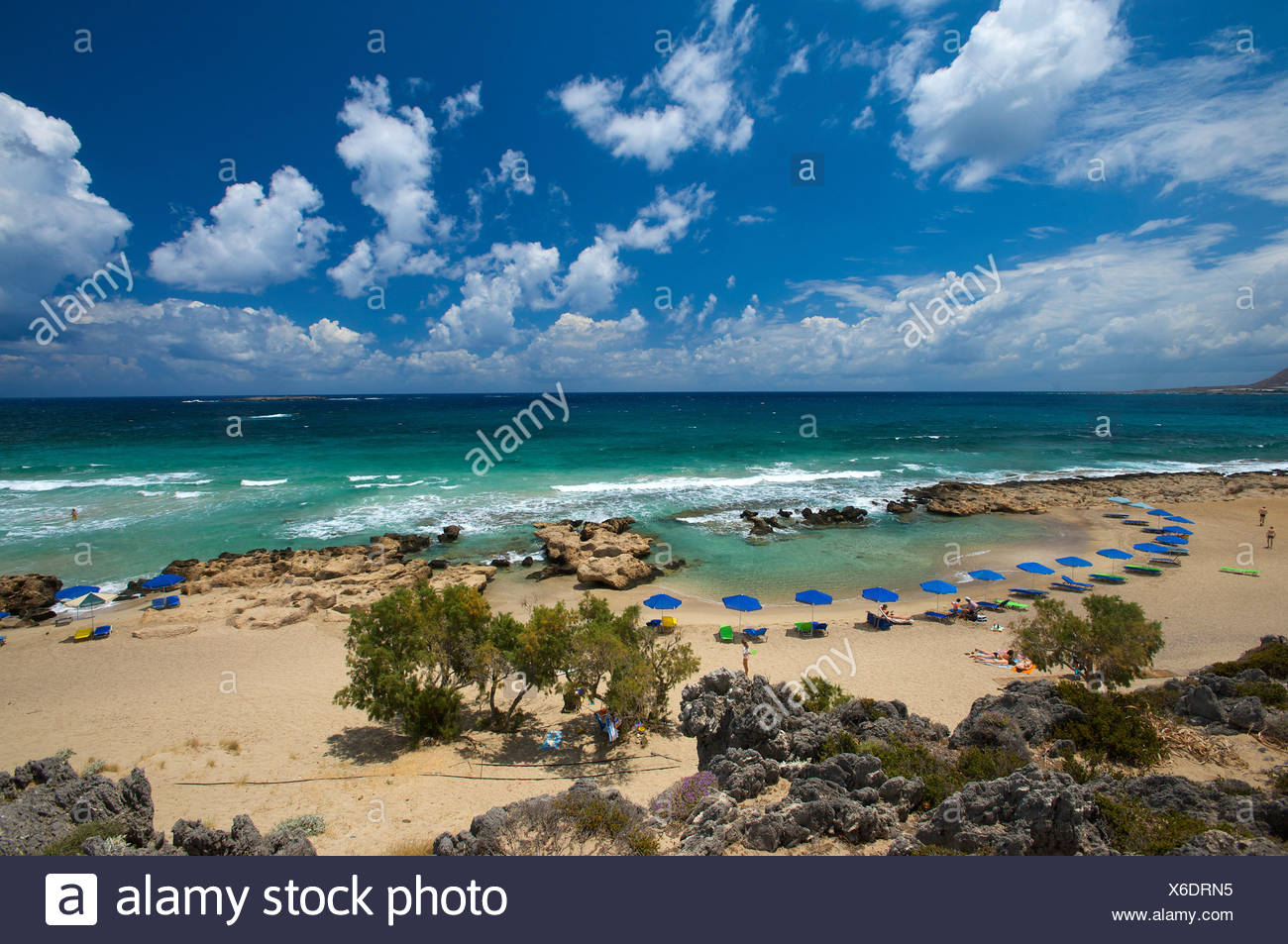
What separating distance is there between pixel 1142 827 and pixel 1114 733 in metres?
3.71

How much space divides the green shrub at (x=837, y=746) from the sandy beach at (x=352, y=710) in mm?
3375

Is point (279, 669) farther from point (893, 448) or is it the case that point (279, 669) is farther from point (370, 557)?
point (893, 448)

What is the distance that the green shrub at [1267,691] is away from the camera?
1107 centimetres

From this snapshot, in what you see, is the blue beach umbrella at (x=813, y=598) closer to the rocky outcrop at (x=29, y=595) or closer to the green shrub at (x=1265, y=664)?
the green shrub at (x=1265, y=664)

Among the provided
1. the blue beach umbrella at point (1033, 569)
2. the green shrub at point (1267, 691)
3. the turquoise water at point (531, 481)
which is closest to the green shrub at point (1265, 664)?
the green shrub at point (1267, 691)

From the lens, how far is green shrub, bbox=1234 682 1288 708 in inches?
436

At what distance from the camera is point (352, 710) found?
1527 centimetres

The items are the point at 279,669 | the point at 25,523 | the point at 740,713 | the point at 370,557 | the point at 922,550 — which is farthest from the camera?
the point at 25,523

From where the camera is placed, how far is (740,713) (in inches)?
423

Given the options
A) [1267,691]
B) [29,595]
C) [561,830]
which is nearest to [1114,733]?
[1267,691]

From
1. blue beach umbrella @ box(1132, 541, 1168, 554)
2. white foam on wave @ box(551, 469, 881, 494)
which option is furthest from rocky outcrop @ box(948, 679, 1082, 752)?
white foam on wave @ box(551, 469, 881, 494)

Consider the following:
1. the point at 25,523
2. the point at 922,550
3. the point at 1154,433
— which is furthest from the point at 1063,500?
the point at 25,523

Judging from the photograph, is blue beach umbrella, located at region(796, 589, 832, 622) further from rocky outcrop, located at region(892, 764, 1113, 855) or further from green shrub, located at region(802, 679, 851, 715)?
rocky outcrop, located at region(892, 764, 1113, 855)
